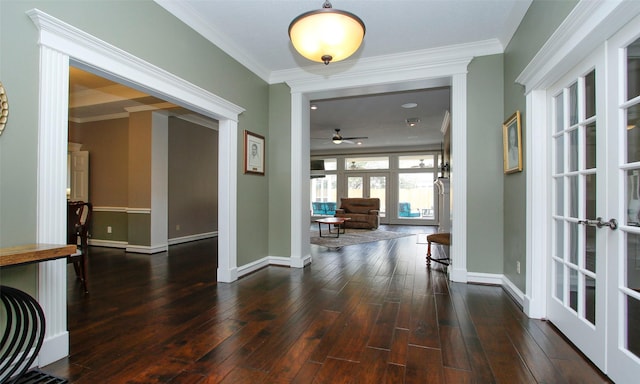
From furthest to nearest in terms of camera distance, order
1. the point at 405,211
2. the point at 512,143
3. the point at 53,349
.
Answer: the point at 405,211 → the point at 512,143 → the point at 53,349

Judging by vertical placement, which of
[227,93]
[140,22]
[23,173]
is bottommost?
[23,173]

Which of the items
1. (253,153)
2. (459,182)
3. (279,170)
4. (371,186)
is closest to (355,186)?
(371,186)

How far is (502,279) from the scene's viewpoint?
11.0 ft

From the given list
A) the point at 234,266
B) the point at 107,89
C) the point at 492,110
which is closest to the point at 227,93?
the point at 234,266

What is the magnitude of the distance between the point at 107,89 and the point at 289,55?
10.9 ft

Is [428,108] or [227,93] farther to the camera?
[428,108]

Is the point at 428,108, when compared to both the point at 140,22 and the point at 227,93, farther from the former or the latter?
the point at 140,22

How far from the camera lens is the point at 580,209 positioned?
1.99m

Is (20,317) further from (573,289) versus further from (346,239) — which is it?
(346,239)

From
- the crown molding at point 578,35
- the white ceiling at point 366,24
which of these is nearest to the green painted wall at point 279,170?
the white ceiling at point 366,24

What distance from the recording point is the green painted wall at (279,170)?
4.31 metres

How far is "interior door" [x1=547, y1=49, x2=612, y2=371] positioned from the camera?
5.72 feet

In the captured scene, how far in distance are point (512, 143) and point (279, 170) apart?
2922 mm

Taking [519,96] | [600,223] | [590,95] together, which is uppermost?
[519,96]
